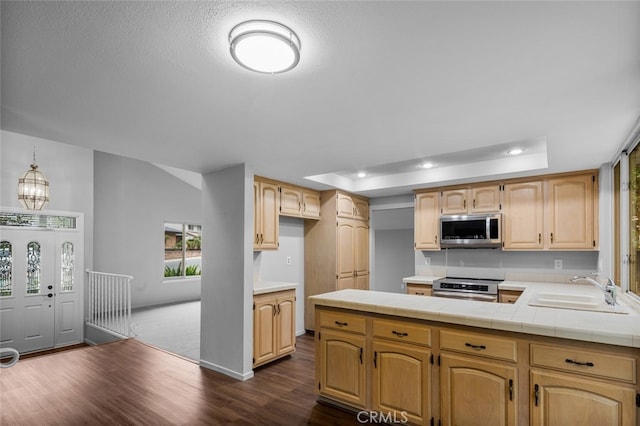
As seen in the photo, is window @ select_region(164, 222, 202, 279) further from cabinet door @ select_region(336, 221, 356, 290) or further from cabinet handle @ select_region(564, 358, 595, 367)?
→ cabinet handle @ select_region(564, 358, 595, 367)

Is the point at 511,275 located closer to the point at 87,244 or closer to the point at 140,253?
the point at 87,244

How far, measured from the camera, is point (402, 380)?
2.46 meters

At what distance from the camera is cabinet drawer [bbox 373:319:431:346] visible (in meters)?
2.39

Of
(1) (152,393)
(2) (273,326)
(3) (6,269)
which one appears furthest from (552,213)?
(3) (6,269)

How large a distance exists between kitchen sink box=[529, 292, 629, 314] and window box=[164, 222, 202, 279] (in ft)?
23.1

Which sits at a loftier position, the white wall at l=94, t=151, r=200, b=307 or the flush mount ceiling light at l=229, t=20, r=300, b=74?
the flush mount ceiling light at l=229, t=20, r=300, b=74

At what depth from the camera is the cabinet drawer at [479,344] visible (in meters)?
2.08

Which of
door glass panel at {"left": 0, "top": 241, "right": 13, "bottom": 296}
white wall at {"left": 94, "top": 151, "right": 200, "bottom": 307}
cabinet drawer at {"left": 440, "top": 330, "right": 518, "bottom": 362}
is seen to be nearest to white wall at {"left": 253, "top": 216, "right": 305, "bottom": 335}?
cabinet drawer at {"left": 440, "top": 330, "right": 518, "bottom": 362}

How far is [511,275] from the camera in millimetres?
4562

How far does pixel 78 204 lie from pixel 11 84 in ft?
15.5

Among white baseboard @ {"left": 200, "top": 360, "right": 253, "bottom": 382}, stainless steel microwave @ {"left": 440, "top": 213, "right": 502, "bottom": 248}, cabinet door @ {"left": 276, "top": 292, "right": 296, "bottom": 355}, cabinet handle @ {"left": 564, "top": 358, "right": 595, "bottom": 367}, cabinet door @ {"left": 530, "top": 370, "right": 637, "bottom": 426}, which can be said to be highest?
stainless steel microwave @ {"left": 440, "top": 213, "right": 502, "bottom": 248}

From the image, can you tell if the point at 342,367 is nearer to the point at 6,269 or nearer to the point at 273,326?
the point at 273,326

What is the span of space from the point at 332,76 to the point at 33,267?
5.67 m

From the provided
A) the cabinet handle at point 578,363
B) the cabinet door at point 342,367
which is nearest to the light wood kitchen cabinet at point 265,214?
the cabinet door at point 342,367
